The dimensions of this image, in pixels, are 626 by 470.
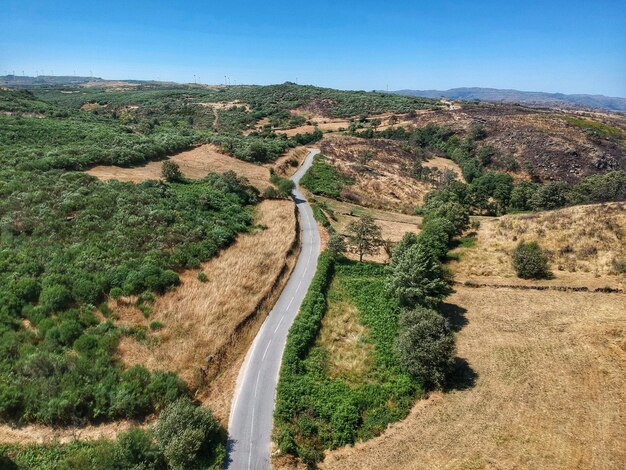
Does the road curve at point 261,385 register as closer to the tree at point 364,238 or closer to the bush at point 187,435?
the bush at point 187,435

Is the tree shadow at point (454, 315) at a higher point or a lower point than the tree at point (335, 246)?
lower

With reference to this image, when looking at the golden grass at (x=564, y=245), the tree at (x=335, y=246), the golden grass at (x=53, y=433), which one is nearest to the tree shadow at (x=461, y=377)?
the golden grass at (x=564, y=245)

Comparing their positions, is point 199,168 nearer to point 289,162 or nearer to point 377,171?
point 289,162

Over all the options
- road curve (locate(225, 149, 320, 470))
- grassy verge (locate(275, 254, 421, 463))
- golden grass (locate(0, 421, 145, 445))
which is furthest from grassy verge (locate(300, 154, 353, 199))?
golden grass (locate(0, 421, 145, 445))

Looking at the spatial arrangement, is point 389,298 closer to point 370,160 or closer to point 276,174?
point 276,174

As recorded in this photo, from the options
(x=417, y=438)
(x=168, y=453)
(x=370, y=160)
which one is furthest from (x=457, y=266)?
(x=370, y=160)

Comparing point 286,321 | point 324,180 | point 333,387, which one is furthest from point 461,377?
point 324,180
